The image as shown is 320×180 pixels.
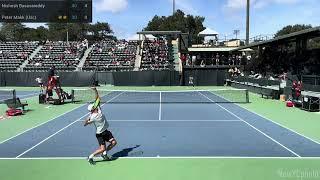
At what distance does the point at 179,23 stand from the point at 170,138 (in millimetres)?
98022

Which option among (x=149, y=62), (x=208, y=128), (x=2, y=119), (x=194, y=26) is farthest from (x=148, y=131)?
(x=194, y=26)

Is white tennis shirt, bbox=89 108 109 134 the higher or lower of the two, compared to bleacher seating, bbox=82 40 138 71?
lower

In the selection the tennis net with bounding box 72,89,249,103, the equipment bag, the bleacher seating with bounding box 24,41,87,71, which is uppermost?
the bleacher seating with bounding box 24,41,87,71

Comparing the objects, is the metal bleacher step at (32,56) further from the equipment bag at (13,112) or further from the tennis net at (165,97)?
the equipment bag at (13,112)

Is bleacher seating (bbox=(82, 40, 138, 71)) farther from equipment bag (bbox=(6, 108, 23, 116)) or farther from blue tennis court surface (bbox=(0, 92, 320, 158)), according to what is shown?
blue tennis court surface (bbox=(0, 92, 320, 158))

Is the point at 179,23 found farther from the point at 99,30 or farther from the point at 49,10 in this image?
the point at 49,10

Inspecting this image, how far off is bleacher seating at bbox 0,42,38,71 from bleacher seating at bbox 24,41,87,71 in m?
1.31

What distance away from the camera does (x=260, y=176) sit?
9.94 meters

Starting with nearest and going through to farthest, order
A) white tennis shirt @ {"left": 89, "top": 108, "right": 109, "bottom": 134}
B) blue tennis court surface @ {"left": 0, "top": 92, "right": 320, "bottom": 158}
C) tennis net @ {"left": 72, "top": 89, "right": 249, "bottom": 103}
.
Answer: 1. white tennis shirt @ {"left": 89, "top": 108, "right": 109, "bottom": 134}
2. blue tennis court surface @ {"left": 0, "top": 92, "right": 320, "bottom": 158}
3. tennis net @ {"left": 72, "top": 89, "right": 249, "bottom": 103}

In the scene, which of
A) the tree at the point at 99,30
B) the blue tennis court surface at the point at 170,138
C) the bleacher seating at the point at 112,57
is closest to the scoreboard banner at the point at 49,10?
the blue tennis court surface at the point at 170,138

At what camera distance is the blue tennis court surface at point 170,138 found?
12.7 meters

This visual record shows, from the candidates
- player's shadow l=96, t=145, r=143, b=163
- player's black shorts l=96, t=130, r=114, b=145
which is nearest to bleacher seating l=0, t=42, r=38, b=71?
player's shadow l=96, t=145, r=143, b=163

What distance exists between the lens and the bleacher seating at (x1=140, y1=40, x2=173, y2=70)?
55750 mm

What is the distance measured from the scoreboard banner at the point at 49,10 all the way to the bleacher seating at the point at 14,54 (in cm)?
3009
